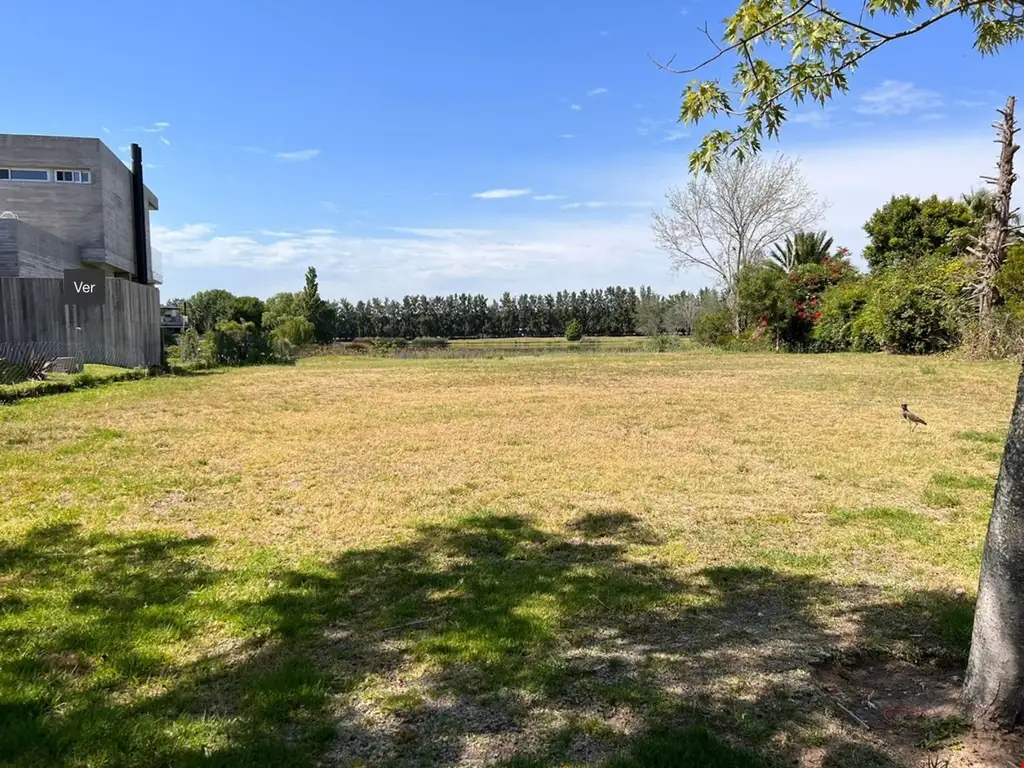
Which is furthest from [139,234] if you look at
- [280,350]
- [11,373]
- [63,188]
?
[11,373]

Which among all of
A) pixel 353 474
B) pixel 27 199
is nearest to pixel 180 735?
pixel 353 474

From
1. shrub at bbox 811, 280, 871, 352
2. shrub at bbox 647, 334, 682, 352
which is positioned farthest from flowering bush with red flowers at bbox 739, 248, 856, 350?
shrub at bbox 647, 334, 682, 352

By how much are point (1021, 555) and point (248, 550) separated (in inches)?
149

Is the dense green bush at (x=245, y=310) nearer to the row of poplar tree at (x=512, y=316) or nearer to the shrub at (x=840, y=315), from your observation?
the row of poplar tree at (x=512, y=316)

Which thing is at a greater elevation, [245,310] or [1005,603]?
[245,310]

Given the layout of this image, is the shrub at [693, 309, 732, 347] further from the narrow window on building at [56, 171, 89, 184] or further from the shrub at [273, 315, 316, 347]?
the narrow window on building at [56, 171, 89, 184]

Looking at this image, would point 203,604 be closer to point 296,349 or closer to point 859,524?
point 859,524

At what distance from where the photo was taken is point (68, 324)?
1527 centimetres

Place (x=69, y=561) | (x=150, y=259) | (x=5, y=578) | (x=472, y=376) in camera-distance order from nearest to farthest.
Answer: (x=5, y=578) → (x=69, y=561) → (x=472, y=376) → (x=150, y=259)

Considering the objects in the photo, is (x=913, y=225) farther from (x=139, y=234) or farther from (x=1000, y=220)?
(x=139, y=234)

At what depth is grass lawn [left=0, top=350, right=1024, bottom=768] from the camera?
2205mm

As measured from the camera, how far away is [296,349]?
100.0ft

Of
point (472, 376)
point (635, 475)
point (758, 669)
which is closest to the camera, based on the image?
point (758, 669)

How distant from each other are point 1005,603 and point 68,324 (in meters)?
17.9
